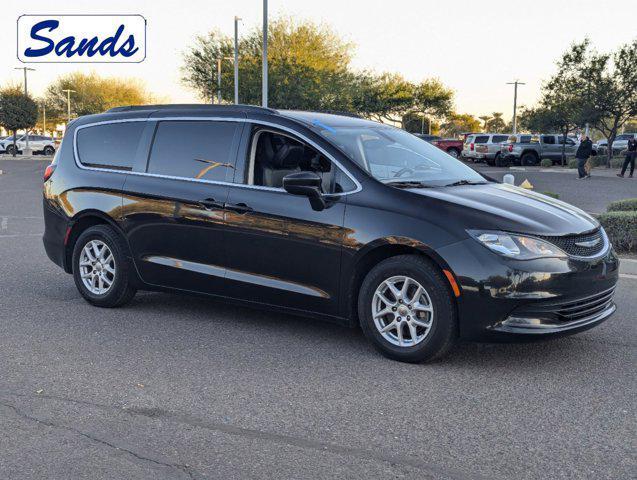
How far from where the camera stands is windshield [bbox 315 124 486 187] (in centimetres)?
605

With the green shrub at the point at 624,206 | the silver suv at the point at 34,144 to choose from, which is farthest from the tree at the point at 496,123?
the green shrub at the point at 624,206

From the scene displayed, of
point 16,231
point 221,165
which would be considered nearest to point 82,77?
point 16,231

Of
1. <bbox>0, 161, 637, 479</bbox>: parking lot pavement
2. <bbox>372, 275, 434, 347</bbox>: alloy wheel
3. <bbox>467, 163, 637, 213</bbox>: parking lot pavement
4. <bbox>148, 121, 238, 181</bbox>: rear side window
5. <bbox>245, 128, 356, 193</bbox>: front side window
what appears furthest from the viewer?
<bbox>467, 163, 637, 213</bbox>: parking lot pavement

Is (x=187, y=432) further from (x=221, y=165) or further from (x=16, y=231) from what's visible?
(x=16, y=231)

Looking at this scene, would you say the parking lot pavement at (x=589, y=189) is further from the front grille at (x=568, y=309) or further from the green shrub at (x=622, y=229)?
the front grille at (x=568, y=309)

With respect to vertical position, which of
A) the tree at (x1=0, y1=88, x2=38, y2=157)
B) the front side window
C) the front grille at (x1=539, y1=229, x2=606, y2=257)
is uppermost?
the tree at (x1=0, y1=88, x2=38, y2=157)

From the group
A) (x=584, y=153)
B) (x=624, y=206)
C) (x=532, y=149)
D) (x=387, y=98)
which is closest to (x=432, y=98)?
(x=387, y=98)

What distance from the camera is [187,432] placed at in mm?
4270

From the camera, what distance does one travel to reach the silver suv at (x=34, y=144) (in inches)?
2484

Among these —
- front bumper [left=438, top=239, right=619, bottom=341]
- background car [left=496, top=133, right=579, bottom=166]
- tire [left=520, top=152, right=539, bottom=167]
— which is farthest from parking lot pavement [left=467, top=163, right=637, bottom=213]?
tire [left=520, top=152, right=539, bottom=167]

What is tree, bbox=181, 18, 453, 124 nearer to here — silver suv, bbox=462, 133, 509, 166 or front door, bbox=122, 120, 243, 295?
silver suv, bbox=462, 133, 509, 166

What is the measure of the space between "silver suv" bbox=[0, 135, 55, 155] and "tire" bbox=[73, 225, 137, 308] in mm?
58972

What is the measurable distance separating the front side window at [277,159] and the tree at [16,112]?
58.8m

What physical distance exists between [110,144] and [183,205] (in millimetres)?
1229
